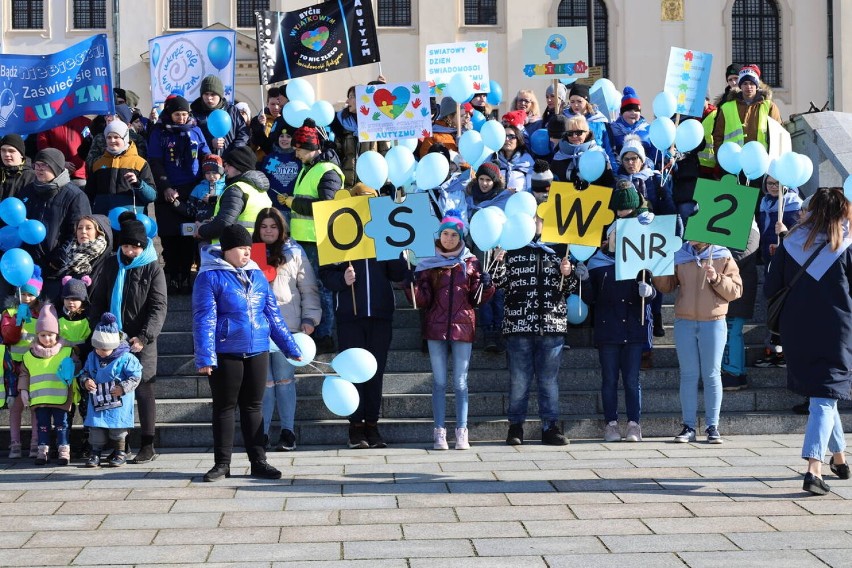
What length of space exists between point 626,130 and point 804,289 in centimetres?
567

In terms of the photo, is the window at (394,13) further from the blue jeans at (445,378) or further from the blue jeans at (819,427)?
the blue jeans at (819,427)

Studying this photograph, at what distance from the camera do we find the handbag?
894 cm

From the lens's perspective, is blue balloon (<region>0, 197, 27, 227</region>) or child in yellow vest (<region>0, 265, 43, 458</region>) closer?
child in yellow vest (<region>0, 265, 43, 458</region>)

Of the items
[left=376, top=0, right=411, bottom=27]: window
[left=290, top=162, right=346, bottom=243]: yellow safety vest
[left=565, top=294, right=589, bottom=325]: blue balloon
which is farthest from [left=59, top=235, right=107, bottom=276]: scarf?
[left=376, top=0, right=411, bottom=27]: window

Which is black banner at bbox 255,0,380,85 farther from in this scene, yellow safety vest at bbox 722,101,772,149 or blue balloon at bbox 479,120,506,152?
yellow safety vest at bbox 722,101,772,149

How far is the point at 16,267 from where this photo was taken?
11312 millimetres

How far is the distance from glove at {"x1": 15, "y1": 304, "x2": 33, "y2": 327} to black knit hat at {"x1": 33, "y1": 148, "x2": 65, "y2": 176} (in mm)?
1488

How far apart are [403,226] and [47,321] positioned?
287cm

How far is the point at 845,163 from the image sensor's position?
1400 centimetres

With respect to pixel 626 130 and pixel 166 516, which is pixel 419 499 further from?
pixel 626 130

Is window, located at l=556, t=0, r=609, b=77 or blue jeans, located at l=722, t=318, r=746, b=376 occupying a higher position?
window, located at l=556, t=0, r=609, b=77

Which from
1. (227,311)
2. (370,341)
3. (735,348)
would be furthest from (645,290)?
(227,311)

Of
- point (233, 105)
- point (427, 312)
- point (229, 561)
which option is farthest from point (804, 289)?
point (233, 105)

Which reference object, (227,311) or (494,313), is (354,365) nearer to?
(227,311)
